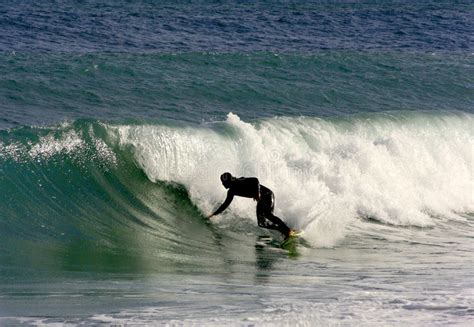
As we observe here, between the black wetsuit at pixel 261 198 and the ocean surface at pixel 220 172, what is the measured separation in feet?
1.06

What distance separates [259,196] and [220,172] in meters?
2.53

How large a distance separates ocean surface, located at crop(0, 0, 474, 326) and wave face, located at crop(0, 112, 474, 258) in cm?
4

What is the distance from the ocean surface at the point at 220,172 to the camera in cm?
908

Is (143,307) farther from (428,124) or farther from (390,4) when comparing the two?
(390,4)

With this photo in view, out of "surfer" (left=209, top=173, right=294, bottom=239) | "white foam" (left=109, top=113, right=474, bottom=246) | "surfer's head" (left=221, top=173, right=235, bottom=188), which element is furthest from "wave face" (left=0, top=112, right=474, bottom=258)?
"surfer's head" (left=221, top=173, right=235, bottom=188)

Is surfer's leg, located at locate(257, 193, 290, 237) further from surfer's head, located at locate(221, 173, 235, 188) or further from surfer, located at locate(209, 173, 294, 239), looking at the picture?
surfer's head, located at locate(221, 173, 235, 188)

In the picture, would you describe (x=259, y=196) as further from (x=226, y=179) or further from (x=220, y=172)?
(x=220, y=172)

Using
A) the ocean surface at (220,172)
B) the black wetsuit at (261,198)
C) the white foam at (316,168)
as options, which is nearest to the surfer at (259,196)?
the black wetsuit at (261,198)

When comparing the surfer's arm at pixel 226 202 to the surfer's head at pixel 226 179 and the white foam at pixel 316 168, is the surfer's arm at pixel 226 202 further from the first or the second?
the white foam at pixel 316 168

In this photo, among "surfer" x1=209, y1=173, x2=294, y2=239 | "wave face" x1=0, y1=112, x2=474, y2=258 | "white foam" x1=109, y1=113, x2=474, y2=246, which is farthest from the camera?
"white foam" x1=109, y1=113, x2=474, y2=246

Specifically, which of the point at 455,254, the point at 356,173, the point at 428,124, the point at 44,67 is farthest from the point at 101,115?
the point at 455,254

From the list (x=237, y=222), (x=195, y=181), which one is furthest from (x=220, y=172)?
(x=237, y=222)

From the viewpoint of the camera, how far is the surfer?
1248 cm

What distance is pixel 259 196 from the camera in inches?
494
